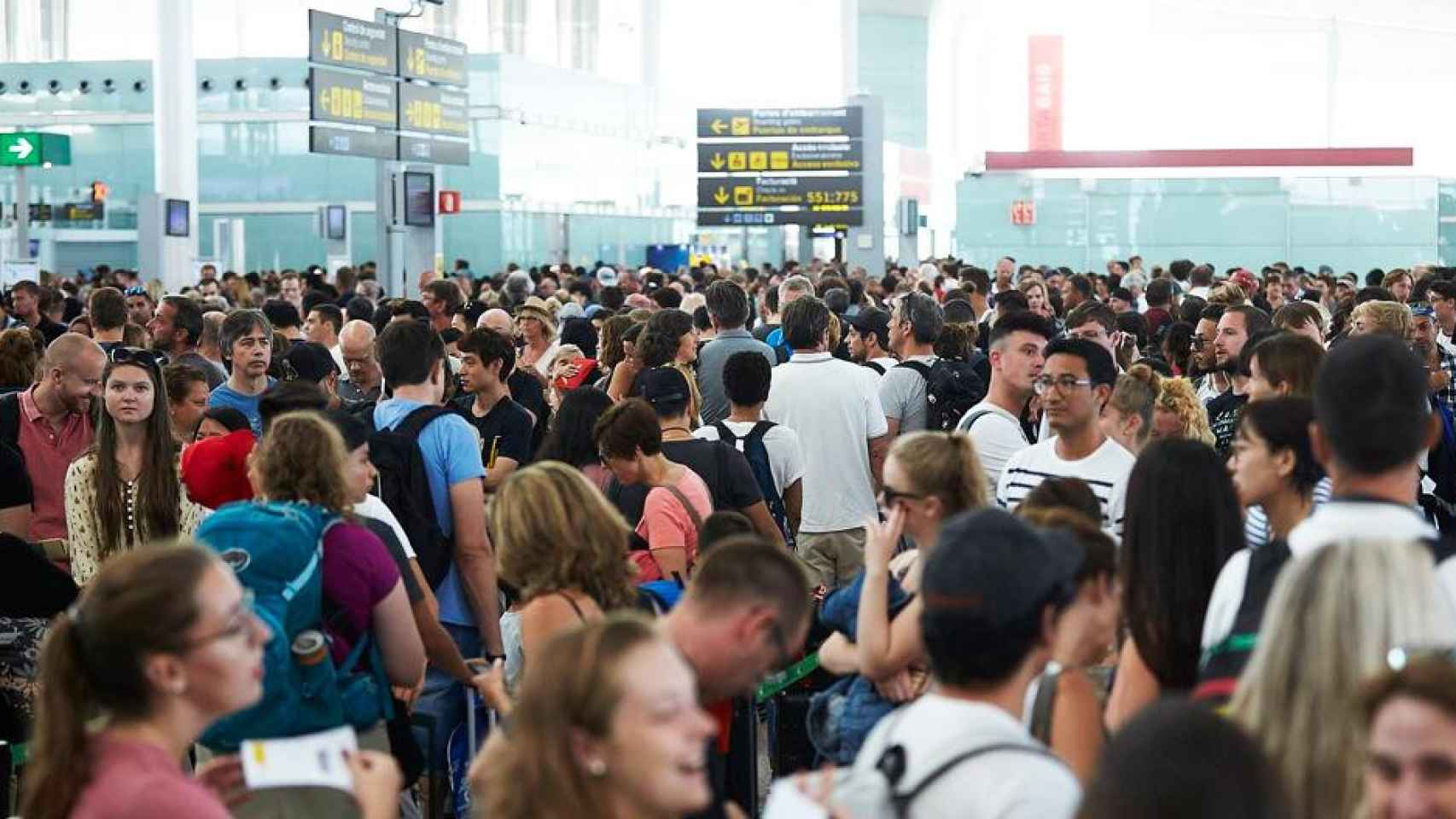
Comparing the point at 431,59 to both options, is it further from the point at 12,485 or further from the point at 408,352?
the point at 12,485

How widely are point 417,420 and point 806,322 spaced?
2.43 m

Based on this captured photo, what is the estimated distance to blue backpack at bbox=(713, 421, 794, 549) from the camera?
7.89 m

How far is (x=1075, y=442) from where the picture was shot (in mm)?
6371

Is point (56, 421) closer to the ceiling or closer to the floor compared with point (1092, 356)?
closer to the floor

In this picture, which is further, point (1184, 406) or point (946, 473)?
point (1184, 406)

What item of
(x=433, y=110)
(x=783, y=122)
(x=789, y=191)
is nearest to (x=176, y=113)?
(x=433, y=110)

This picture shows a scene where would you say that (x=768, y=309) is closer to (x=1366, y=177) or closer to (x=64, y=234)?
(x=1366, y=177)

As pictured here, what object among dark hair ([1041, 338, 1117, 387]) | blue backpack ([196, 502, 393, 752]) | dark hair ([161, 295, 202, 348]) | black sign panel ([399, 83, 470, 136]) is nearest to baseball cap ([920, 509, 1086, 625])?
blue backpack ([196, 502, 393, 752])

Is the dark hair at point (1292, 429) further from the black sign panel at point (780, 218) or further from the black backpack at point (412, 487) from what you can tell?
the black sign panel at point (780, 218)

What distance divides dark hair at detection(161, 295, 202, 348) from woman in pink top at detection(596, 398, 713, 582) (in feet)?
15.0

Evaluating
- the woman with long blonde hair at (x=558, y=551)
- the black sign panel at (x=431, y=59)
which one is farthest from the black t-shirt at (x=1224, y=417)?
the black sign panel at (x=431, y=59)

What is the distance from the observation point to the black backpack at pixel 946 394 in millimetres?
9648

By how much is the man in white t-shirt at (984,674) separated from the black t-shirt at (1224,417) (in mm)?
4609

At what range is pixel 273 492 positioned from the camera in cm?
496
